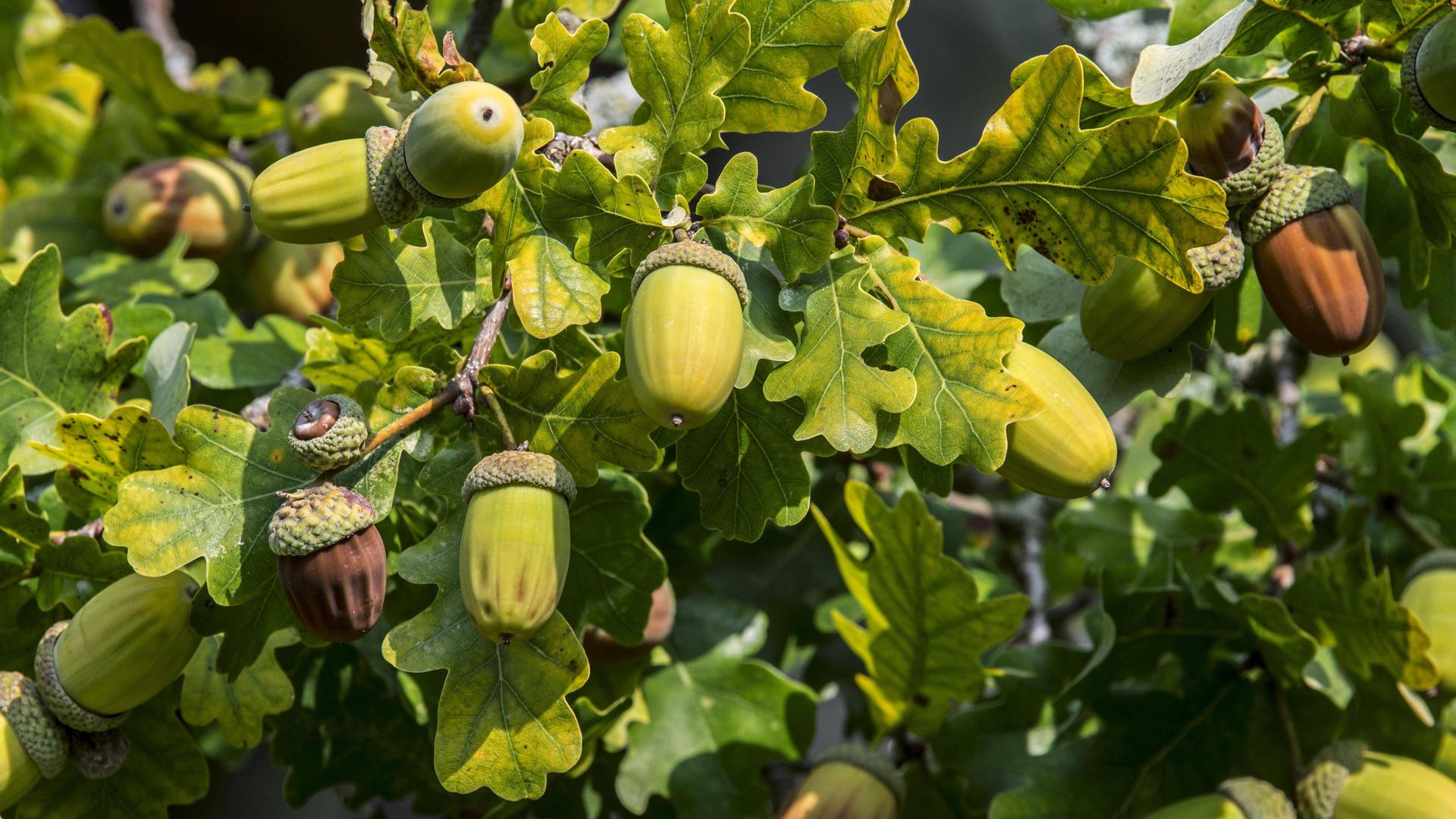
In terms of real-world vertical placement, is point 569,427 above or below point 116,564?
above

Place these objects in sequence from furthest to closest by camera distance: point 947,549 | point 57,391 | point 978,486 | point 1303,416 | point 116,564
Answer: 1. point 978,486
2. point 1303,416
3. point 947,549
4. point 57,391
5. point 116,564

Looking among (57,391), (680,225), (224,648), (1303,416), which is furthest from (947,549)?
(57,391)

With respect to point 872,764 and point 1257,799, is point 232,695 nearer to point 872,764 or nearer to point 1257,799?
point 872,764

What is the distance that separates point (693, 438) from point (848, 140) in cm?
30

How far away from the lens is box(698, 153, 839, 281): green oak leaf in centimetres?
101

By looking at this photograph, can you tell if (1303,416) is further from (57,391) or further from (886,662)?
(57,391)

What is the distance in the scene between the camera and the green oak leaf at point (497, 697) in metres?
1.01

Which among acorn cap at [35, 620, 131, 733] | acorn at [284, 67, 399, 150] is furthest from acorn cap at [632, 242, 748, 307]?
acorn at [284, 67, 399, 150]

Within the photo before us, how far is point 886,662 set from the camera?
148 centimetres

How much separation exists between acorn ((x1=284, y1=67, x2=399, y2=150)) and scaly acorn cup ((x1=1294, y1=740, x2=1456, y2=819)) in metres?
1.48

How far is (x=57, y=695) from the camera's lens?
1137 mm

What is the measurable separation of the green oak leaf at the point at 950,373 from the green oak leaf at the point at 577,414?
8.4 inches

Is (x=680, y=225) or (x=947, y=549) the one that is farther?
(x=947, y=549)

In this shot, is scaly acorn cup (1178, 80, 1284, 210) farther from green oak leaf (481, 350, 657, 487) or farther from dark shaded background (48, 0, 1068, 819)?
dark shaded background (48, 0, 1068, 819)
